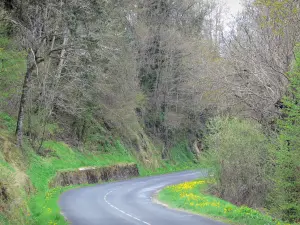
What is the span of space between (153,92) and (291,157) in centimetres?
3814

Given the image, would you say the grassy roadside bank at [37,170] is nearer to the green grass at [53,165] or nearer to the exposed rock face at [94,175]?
the green grass at [53,165]

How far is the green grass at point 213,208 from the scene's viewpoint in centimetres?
1683

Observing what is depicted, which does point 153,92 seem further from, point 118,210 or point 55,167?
point 118,210

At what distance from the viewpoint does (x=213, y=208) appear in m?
18.8

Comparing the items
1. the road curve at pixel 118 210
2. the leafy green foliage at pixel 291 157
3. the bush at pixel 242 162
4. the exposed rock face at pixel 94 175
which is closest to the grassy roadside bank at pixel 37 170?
the exposed rock face at pixel 94 175

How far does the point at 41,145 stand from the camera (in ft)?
99.5

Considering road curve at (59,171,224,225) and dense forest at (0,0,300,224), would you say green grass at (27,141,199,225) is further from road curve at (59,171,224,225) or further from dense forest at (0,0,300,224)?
road curve at (59,171,224,225)

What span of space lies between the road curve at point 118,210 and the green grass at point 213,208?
2.51 ft

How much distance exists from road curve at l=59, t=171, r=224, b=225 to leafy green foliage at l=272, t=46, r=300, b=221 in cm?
350

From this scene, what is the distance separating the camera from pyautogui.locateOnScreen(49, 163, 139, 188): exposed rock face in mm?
29484

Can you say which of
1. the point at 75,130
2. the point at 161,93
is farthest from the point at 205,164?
the point at 161,93

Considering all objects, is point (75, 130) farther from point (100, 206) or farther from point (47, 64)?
point (100, 206)

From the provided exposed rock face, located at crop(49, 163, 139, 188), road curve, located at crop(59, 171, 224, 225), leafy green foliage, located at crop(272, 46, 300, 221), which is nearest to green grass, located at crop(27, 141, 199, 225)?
exposed rock face, located at crop(49, 163, 139, 188)

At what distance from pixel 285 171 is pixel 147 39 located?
37.2 meters
